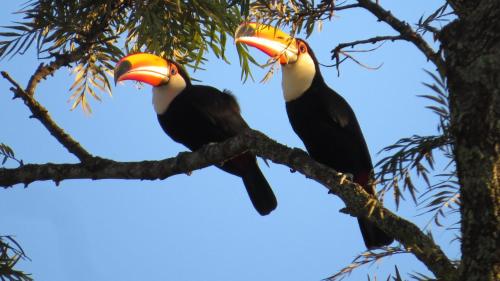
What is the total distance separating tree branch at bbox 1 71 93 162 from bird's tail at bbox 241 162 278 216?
1201mm

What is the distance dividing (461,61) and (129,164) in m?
1.58

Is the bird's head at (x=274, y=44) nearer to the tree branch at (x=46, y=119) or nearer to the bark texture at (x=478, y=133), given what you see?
the tree branch at (x=46, y=119)

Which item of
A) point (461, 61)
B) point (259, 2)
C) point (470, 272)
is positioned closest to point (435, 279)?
point (470, 272)

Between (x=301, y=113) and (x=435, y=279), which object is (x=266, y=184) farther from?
(x=435, y=279)

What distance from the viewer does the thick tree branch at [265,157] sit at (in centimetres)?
244

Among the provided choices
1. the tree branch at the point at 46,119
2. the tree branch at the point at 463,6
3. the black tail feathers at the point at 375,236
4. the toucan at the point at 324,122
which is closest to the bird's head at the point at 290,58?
the toucan at the point at 324,122

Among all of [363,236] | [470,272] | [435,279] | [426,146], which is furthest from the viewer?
[363,236]

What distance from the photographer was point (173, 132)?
15.3 ft

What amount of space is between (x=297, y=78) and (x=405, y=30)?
1.50 metres

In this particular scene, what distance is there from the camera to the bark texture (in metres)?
2.29

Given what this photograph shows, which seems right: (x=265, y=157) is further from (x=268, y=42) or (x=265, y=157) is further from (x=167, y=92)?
(x=167, y=92)

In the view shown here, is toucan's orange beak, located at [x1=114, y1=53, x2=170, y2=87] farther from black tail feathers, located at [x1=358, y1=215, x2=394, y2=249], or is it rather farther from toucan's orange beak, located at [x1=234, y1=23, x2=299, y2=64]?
black tail feathers, located at [x1=358, y1=215, x2=394, y2=249]

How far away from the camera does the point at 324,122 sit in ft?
12.7

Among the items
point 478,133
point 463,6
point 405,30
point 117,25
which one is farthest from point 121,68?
point 478,133
